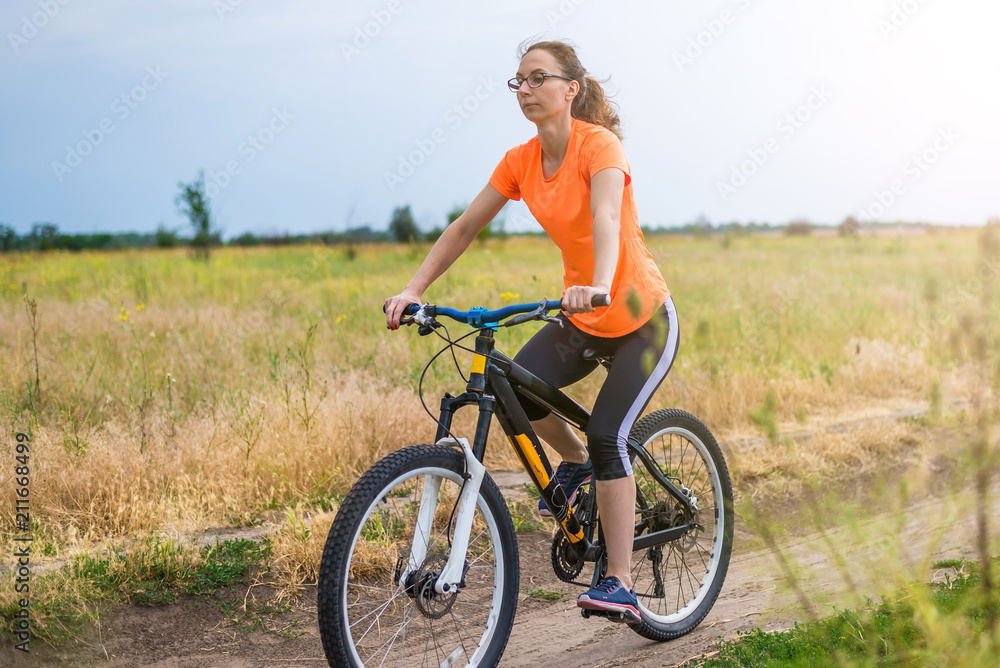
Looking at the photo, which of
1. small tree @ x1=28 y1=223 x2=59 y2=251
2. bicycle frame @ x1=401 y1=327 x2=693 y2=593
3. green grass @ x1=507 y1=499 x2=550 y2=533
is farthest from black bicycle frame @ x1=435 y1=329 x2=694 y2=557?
small tree @ x1=28 y1=223 x2=59 y2=251

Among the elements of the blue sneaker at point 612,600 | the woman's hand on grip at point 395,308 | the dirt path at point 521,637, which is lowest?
the dirt path at point 521,637

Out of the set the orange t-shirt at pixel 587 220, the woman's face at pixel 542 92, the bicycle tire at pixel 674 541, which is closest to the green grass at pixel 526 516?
the bicycle tire at pixel 674 541

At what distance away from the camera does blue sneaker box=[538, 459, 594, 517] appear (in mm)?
3479

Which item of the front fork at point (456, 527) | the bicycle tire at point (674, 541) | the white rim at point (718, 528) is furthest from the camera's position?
the white rim at point (718, 528)

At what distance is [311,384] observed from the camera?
6367 mm

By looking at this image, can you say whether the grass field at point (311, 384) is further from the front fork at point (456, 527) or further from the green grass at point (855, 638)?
the front fork at point (456, 527)

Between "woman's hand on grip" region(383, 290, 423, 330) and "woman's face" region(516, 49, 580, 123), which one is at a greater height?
"woman's face" region(516, 49, 580, 123)

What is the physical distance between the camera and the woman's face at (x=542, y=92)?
3217 mm

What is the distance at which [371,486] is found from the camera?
258 centimetres

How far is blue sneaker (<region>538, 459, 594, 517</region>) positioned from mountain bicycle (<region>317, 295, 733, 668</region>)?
0.13 feet

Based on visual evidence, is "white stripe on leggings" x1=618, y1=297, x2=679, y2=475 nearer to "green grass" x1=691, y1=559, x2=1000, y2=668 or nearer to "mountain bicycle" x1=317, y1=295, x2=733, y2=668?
"mountain bicycle" x1=317, y1=295, x2=733, y2=668

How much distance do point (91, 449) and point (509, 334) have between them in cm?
369

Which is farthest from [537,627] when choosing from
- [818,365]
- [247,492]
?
[818,365]

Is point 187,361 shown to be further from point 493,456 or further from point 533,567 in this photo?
point 533,567
